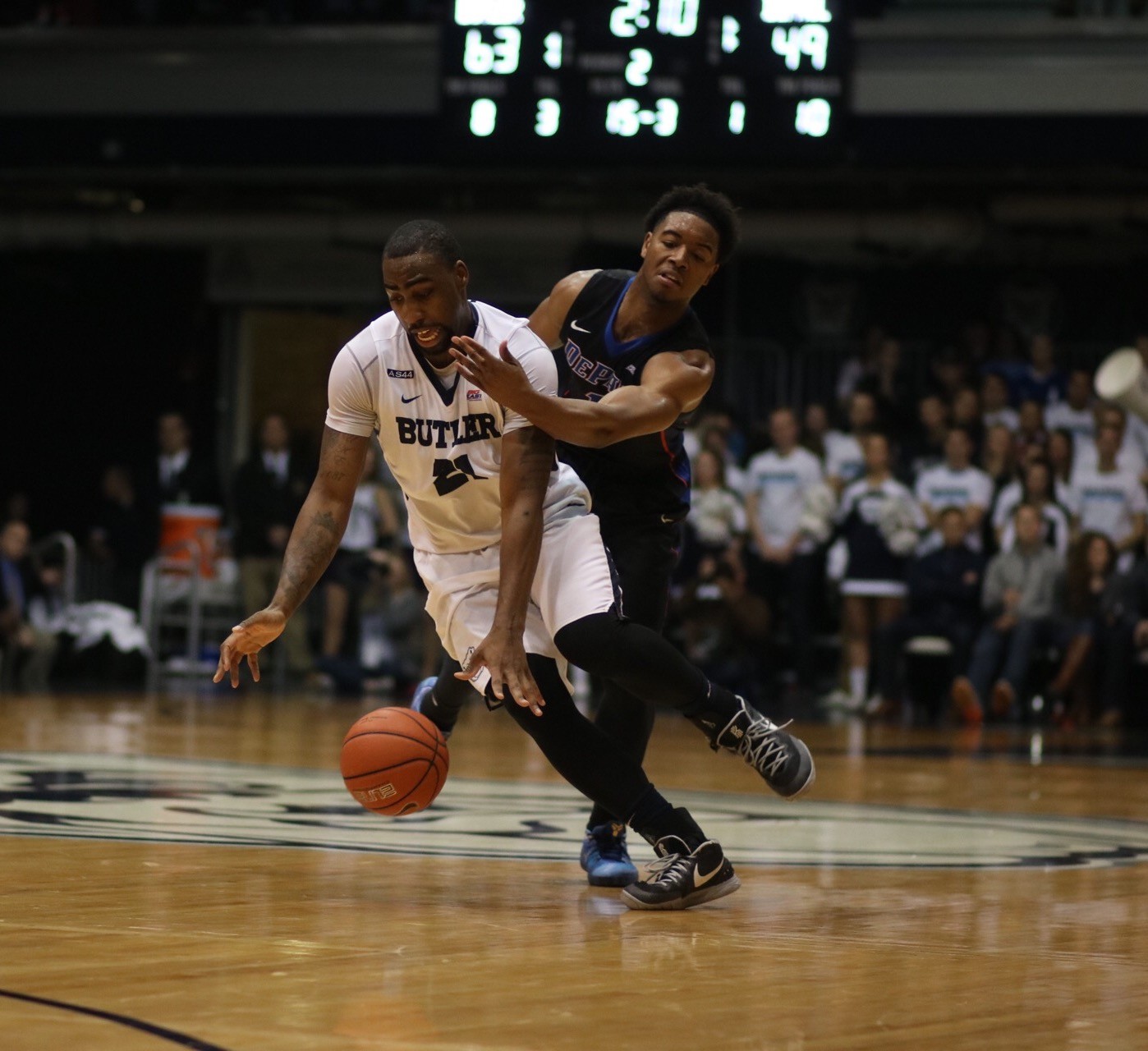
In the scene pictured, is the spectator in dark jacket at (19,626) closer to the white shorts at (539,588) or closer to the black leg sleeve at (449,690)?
the black leg sleeve at (449,690)

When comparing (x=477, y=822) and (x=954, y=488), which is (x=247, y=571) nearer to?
(x=954, y=488)

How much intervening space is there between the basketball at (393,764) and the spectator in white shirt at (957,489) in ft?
30.2

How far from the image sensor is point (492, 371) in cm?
429

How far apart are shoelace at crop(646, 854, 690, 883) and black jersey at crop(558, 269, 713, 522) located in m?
1.03

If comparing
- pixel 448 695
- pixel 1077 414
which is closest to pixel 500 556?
pixel 448 695

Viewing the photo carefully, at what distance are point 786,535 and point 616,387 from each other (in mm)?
9353

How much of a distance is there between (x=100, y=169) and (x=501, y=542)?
44.6 feet

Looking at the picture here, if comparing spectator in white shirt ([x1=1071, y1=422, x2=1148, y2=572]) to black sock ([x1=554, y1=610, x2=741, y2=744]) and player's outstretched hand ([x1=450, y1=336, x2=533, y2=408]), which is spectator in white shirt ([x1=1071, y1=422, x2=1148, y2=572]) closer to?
black sock ([x1=554, y1=610, x2=741, y2=744])

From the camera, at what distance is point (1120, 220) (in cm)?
1650

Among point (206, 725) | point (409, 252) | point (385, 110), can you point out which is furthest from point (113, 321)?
point (409, 252)

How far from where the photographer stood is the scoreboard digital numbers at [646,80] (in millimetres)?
14023

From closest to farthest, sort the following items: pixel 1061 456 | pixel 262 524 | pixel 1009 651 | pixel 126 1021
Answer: pixel 126 1021
pixel 1009 651
pixel 1061 456
pixel 262 524

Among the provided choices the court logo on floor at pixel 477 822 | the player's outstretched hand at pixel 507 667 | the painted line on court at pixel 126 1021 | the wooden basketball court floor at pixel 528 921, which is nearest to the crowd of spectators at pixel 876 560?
the wooden basketball court floor at pixel 528 921

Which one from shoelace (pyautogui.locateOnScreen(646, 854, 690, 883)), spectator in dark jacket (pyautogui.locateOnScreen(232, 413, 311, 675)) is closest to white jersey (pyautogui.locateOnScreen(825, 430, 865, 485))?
spectator in dark jacket (pyautogui.locateOnScreen(232, 413, 311, 675))
